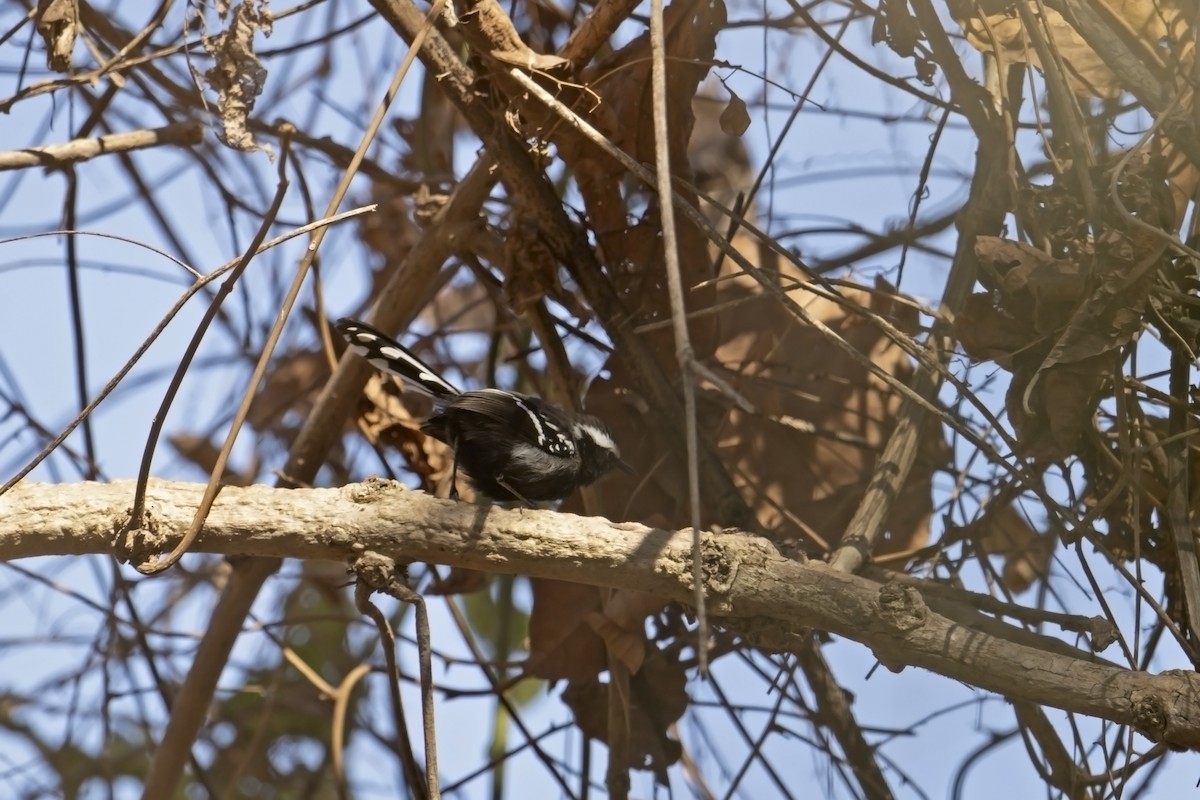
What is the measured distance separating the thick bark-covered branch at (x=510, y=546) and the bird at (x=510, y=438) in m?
0.76

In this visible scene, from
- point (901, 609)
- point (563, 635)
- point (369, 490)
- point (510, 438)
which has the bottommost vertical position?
point (901, 609)

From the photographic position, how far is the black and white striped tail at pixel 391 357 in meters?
2.71

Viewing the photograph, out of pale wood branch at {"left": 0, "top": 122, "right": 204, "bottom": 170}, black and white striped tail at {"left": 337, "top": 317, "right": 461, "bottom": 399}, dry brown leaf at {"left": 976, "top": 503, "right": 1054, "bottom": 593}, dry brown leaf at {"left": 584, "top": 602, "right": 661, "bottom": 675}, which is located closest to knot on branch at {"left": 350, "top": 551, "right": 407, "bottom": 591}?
black and white striped tail at {"left": 337, "top": 317, "right": 461, "bottom": 399}

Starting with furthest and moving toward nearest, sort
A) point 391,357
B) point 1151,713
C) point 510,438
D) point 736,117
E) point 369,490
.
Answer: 1. point 510,438
2. point 391,357
3. point 736,117
4. point 369,490
5. point 1151,713

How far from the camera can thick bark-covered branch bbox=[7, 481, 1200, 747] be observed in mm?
2033

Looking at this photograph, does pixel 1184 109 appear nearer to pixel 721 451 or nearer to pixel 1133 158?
pixel 1133 158

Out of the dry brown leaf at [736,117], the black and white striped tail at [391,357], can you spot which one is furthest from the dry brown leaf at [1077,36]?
the black and white striped tail at [391,357]

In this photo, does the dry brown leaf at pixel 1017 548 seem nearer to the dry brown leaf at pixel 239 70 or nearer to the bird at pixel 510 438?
the bird at pixel 510 438

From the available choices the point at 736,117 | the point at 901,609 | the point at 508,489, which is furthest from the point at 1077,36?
the point at 508,489

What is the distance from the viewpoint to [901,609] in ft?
6.61

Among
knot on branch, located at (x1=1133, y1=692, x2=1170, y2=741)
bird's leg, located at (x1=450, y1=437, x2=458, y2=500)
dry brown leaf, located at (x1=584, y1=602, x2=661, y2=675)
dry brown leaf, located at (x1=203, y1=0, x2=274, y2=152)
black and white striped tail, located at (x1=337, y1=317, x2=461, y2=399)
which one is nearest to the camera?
knot on branch, located at (x1=1133, y1=692, x2=1170, y2=741)

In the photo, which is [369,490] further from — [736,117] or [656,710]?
[656,710]

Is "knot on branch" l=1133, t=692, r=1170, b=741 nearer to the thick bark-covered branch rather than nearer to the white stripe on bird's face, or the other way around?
the thick bark-covered branch

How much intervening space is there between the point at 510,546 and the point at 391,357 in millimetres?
891
